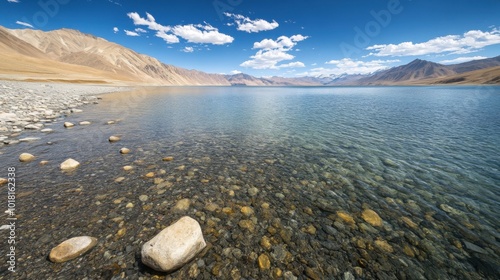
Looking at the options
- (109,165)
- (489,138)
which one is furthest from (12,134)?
(489,138)

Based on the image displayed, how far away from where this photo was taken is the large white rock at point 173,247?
14.7ft

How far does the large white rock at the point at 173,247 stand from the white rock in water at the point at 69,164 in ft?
26.2

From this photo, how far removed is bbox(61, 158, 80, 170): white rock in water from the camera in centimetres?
949

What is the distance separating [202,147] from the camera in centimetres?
1412

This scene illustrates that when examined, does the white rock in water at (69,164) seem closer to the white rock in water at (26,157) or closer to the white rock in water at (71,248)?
the white rock in water at (26,157)

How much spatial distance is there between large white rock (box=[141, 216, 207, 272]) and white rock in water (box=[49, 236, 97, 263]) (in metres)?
1.74

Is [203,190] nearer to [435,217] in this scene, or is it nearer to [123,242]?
[123,242]

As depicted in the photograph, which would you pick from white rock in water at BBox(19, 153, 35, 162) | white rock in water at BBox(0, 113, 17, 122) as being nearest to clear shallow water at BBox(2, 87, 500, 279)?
white rock in water at BBox(19, 153, 35, 162)

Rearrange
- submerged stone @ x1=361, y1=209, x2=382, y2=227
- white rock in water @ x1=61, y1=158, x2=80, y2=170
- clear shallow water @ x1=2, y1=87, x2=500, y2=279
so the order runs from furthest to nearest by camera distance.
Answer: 1. white rock in water @ x1=61, y1=158, x2=80, y2=170
2. submerged stone @ x1=361, y1=209, x2=382, y2=227
3. clear shallow water @ x1=2, y1=87, x2=500, y2=279

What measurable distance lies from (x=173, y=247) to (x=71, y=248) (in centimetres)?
271

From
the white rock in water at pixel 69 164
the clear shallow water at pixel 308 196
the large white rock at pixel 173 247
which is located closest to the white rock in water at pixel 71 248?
the clear shallow water at pixel 308 196

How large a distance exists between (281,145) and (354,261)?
10.0m

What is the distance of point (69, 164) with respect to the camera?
31.9ft

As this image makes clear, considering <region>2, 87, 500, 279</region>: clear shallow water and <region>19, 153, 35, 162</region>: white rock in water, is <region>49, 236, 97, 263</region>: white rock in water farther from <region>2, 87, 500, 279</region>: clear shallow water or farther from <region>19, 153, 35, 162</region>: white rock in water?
<region>19, 153, 35, 162</region>: white rock in water
